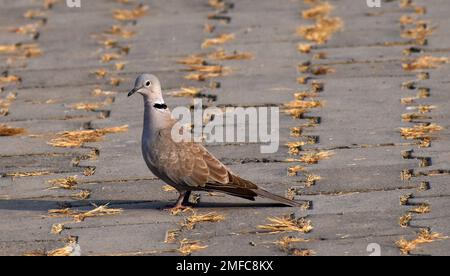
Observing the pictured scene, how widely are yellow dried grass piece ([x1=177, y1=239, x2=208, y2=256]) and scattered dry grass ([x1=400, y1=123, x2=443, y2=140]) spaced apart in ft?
7.24

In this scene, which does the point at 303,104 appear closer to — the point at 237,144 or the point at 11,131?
the point at 237,144

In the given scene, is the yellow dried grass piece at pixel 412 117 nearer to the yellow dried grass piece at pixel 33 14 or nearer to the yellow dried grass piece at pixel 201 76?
the yellow dried grass piece at pixel 201 76

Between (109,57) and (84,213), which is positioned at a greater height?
(109,57)

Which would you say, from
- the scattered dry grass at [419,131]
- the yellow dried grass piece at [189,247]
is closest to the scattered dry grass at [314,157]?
the scattered dry grass at [419,131]

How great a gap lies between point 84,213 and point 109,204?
199 millimetres

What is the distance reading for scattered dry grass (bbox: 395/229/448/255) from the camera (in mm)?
5883

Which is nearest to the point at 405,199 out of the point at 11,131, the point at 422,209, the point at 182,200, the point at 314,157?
the point at 422,209

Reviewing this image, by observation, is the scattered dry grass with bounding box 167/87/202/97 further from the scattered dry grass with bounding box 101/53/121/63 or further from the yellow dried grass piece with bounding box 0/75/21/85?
the yellow dried grass piece with bounding box 0/75/21/85

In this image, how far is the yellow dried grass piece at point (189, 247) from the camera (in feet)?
19.8

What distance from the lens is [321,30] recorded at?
10648mm

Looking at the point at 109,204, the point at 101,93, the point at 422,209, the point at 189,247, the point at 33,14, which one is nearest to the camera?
the point at 189,247
